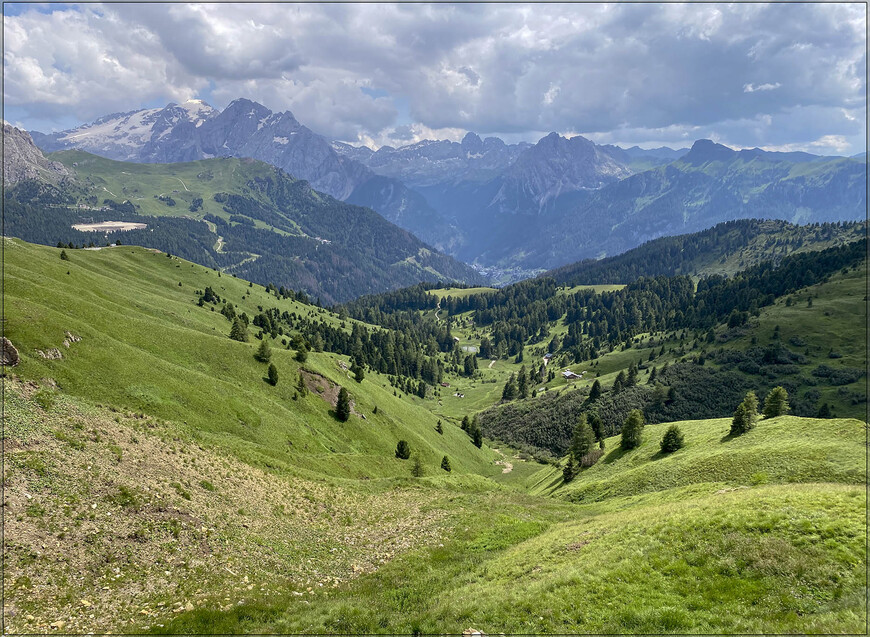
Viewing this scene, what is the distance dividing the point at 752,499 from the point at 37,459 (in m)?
53.2

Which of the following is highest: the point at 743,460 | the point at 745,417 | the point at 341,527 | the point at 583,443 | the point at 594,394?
the point at 745,417

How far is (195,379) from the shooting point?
211ft

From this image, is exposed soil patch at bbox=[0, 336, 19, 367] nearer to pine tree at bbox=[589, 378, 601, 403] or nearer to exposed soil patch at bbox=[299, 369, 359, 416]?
exposed soil patch at bbox=[299, 369, 359, 416]

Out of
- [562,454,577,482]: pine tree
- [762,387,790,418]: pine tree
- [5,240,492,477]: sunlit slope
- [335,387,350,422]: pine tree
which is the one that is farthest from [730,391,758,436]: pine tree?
[335,387,350,422]: pine tree

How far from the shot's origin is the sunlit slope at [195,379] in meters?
50.8

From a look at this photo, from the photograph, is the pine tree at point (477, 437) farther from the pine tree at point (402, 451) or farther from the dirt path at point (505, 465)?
the pine tree at point (402, 451)

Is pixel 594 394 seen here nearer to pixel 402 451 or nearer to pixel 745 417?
pixel 745 417

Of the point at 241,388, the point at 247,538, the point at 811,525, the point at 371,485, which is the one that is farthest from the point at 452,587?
the point at 241,388

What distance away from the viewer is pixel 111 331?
68.2 metres

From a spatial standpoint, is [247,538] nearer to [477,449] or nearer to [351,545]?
[351,545]

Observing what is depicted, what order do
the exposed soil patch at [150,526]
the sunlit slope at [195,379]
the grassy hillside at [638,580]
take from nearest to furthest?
the grassy hillside at [638,580] → the exposed soil patch at [150,526] → the sunlit slope at [195,379]

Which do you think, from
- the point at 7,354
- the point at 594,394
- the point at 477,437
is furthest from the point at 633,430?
the point at 7,354

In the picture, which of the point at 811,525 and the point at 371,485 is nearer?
the point at 811,525

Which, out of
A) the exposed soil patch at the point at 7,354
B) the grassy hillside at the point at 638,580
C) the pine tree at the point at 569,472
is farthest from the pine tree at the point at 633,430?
the exposed soil patch at the point at 7,354
